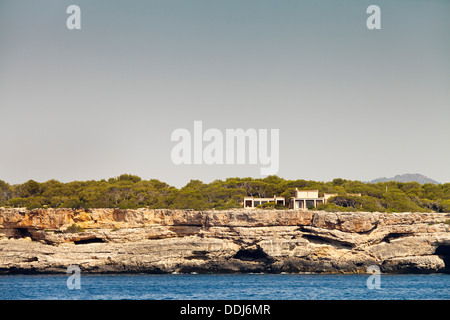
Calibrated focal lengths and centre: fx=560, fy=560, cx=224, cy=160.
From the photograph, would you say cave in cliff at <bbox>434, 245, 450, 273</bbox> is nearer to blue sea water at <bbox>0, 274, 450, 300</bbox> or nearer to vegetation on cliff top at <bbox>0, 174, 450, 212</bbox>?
vegetation on cliff top at <bbox>0, 174, 450, 212</bbox>

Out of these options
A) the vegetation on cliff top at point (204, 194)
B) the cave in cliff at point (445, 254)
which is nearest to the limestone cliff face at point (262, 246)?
the cave in cliff at point (445, 254)

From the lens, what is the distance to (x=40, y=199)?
35469 mm

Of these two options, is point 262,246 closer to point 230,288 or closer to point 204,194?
point 230,288

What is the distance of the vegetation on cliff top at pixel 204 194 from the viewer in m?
34.1

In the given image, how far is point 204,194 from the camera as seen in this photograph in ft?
120

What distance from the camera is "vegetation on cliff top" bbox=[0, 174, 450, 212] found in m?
34.1

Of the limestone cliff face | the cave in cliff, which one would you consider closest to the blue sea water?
the limestone cliff face

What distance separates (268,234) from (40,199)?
49.6 feet

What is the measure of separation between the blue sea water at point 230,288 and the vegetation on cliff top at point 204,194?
7.41 m

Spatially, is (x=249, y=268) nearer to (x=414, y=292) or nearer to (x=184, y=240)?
(x=184, y=240)

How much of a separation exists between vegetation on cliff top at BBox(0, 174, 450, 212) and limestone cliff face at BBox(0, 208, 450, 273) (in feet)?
8.43

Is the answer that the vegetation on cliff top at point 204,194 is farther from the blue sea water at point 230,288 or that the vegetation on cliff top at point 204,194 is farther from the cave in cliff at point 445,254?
the blue sea water at point 230,288
